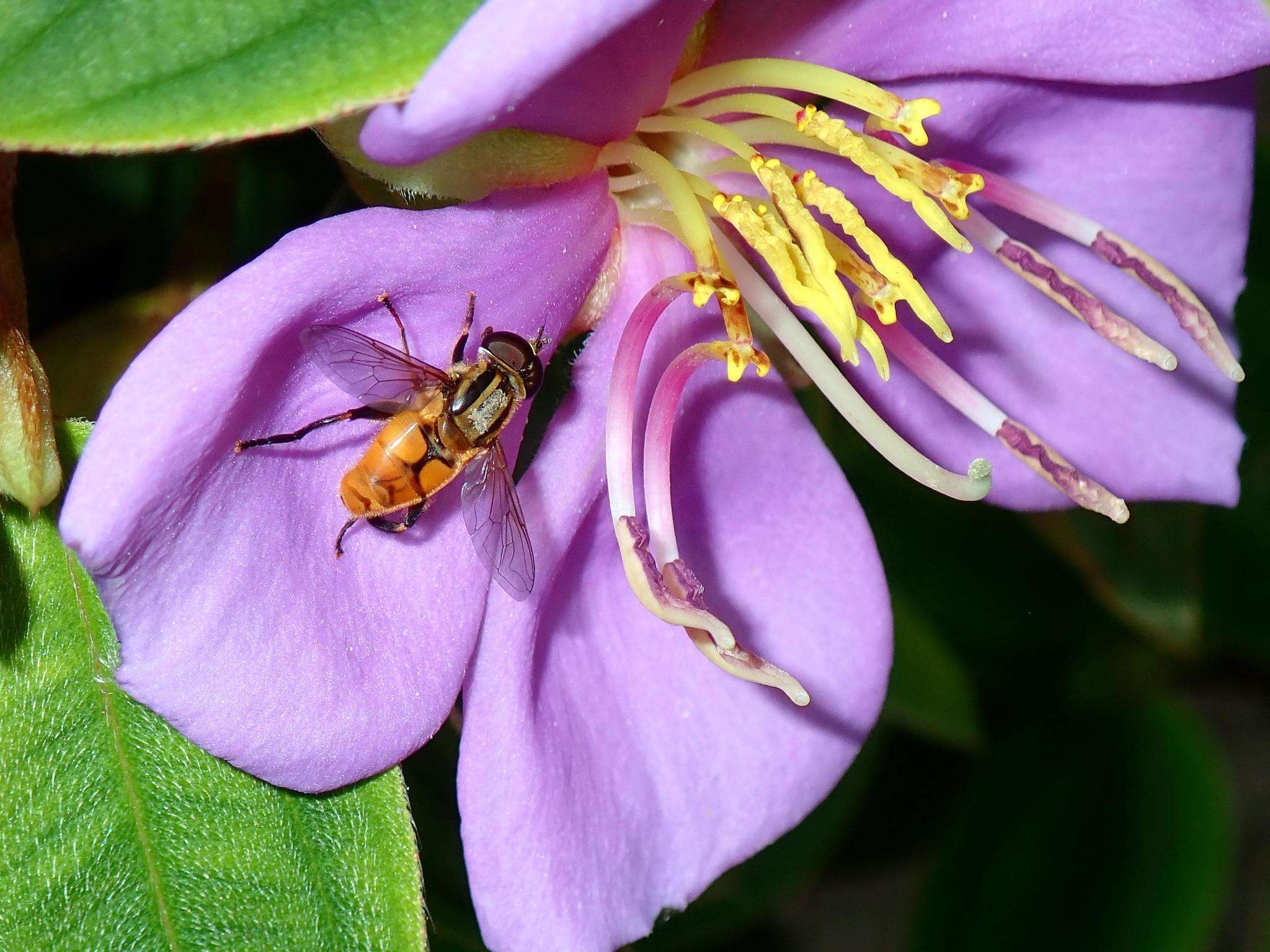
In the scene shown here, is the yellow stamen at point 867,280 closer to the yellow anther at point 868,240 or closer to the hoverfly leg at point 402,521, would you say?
the yellow anther at point 868,240

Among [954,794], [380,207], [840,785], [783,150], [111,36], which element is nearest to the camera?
[111,36]

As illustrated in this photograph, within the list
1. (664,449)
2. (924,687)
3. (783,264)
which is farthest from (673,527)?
(924,687)

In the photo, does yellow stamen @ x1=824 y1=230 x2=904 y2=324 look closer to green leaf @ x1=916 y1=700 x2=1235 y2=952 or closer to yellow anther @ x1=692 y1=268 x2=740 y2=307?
yellow anther @ x1=692 y1=268 x2=740 y2=307

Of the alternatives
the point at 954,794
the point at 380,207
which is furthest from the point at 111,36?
the point at 954,794

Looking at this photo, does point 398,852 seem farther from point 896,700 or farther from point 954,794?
point 954,794

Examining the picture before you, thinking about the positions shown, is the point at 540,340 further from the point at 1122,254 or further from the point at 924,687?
the point at 924,687
